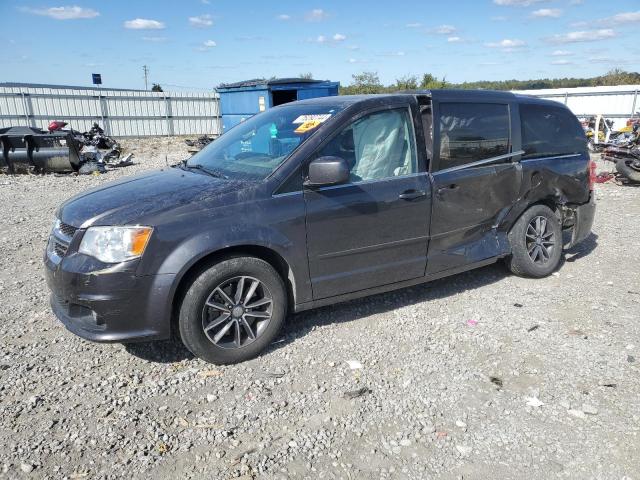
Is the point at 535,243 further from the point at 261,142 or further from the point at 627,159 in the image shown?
the point at 627,159

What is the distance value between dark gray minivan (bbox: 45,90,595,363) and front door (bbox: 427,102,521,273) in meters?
0.01

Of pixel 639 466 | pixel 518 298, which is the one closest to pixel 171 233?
pixel 639 466

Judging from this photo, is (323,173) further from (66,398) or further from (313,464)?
(66,398)

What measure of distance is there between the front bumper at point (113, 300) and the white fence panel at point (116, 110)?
20590 mm

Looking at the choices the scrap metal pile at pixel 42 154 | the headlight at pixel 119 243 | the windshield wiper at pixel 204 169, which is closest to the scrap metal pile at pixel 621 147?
the windshield wiper at pixel 204 169

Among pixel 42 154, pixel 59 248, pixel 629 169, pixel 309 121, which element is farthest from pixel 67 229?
pixel 42 154

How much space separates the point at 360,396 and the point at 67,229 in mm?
2314

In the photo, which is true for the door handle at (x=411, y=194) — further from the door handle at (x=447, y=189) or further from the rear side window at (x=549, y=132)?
the rear side window at (x=549, y=132)

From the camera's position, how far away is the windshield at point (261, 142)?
3.83 meters

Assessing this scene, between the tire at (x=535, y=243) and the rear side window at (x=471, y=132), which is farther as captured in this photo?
the tire at (x=535, y=243)

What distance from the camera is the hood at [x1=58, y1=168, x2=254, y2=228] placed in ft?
10.8

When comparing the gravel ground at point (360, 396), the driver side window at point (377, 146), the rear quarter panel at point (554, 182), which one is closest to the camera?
the gravel ground at point (360, 396)

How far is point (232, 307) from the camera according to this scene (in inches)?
140

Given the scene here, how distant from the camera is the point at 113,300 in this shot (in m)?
3.19
